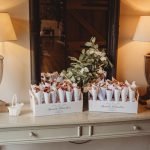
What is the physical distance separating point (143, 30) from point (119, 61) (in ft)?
1.14

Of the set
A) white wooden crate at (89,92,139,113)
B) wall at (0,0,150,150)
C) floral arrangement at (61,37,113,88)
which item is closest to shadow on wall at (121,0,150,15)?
wall at (0,0,150,150)

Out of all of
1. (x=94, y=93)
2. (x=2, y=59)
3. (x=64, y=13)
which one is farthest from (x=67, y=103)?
(x=64, y=13)

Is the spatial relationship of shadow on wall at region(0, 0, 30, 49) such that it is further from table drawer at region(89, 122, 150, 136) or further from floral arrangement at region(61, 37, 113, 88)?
table drawer at region(89, 122, 150, 136)

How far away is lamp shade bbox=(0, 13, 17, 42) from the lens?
1.87 metres

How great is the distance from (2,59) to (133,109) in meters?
1.01

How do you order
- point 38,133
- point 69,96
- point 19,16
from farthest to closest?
point 19,16 < point 69,96 < point 38,133

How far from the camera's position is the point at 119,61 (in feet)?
7.68

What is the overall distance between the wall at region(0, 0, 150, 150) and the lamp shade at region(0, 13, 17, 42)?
15 cm

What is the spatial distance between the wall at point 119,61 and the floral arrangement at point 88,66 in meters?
0.26

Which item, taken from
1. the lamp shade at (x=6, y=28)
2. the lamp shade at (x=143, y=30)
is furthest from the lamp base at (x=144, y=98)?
the lamp shade at (x=6, y=28)

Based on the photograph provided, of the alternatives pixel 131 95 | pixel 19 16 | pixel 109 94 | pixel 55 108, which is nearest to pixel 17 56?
pixel 19 16

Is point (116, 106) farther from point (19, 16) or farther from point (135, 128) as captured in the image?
point (19, 16)

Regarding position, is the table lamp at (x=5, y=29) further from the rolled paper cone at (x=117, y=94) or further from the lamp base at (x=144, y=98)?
the lamp base at (x=144, y=98)

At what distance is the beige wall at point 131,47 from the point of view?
2.28m
